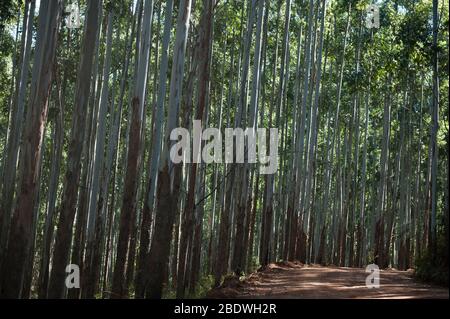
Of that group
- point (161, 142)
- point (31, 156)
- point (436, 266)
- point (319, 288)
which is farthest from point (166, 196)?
point (436, 266)

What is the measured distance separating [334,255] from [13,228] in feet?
58.2

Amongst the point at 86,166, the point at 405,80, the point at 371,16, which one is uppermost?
the point at 371,16

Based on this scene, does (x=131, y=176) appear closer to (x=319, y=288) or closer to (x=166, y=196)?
(x=166, y=196)

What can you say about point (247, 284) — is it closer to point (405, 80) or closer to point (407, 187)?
point (405, 80)

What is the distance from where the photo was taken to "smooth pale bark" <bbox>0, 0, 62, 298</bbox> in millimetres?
9336

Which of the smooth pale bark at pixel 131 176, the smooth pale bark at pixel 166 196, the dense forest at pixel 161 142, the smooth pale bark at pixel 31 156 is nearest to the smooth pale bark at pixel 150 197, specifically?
the dense forest at pixel 161 142

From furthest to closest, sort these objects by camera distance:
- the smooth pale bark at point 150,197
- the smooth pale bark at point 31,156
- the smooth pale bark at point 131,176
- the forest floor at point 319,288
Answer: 1. the smooth pale bark at point 131,176
2. the smooth pale bark at point 150,197
3. the smooth pale bark at point 31,156
4. the forest floor at point 319,288

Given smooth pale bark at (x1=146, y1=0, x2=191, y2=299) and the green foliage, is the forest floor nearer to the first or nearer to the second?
the green foliage

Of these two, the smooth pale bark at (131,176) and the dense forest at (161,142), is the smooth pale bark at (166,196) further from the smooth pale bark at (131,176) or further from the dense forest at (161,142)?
the smooth pale bark at (131,176)

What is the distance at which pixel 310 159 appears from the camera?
828 inches

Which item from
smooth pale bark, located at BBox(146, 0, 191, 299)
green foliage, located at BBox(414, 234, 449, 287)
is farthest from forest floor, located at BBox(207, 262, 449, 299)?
smooth pale bark, located at BBox(146, 0, 191, 299)

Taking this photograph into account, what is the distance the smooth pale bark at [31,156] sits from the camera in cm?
934
